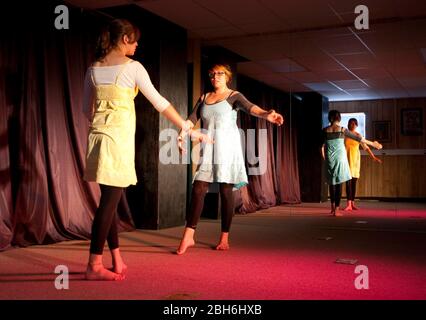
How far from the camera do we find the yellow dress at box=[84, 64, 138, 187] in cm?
242

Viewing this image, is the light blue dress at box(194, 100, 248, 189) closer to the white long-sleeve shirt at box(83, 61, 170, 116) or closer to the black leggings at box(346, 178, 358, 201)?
the white long-sleeve shirt at box(83, 61, 170, 116)

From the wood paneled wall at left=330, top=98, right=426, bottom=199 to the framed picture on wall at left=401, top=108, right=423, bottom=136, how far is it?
0.07 meters

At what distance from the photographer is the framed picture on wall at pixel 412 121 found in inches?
421

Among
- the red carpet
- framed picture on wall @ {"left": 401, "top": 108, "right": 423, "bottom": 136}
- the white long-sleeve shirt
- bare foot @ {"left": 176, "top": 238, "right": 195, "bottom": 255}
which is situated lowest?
the red carpet

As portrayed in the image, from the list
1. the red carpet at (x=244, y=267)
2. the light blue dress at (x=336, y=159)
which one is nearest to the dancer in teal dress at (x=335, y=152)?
the light blue dress at (x=336, y=159)

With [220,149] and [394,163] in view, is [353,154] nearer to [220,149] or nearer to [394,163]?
[394,163]

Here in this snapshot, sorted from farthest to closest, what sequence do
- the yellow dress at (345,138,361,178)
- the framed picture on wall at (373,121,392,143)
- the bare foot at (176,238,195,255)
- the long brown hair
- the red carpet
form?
1. the framed picture on wall at (373,121,392,143)
2. the yellow dress at (345,138,361,178)
3. the bare foot at (176,238,195,255)
4. the long brown hair
5. the red carpet

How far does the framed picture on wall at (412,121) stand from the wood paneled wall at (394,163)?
7 centimetres

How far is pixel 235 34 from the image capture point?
593cm

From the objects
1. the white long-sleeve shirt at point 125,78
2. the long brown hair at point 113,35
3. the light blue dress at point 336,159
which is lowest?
the light blue dress at point 336,159

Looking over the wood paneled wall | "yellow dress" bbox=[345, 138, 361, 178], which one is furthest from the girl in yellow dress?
the wood paneled wall

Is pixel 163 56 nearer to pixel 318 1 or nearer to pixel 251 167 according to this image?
pixel 318 1

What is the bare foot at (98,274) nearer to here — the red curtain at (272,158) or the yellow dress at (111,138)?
the yellow dress at (111,138)
